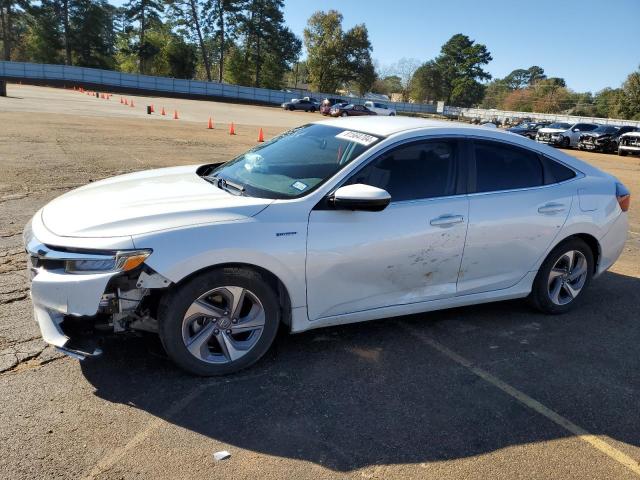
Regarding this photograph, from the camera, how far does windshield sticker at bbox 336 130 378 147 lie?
399 centimetres

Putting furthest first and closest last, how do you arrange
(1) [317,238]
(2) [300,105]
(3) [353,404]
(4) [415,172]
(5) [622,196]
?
(2) [300,105] < (5) [622,196] < (4) [415,172] < (1) [317,238] < (3) [353,404]

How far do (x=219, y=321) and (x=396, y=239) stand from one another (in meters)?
1.36

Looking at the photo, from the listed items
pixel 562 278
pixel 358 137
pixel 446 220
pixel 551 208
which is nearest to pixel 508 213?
pixel 551 208

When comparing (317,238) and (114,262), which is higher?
(317,238)

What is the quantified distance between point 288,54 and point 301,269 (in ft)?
279

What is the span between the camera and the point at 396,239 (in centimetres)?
378

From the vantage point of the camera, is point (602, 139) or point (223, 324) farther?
point (602, 139)

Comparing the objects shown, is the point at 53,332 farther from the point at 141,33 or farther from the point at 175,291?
the point at 141,33

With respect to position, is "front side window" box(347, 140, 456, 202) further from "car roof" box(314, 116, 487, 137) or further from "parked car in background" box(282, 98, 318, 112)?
"parked car in background" box(282, 98, 318, 112)

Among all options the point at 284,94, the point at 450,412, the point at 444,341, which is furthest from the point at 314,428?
the point at 284,94

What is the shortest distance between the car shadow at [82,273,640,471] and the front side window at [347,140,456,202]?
118cm

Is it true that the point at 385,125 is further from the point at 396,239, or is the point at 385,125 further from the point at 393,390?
the point at 393,390

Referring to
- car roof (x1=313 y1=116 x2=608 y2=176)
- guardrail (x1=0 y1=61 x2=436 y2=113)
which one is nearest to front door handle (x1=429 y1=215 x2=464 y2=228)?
car roof (x1=313 y1=116 x2=608 y2=176)

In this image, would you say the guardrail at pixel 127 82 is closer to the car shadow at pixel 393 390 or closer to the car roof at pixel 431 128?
the car roof at pixel 431 128
